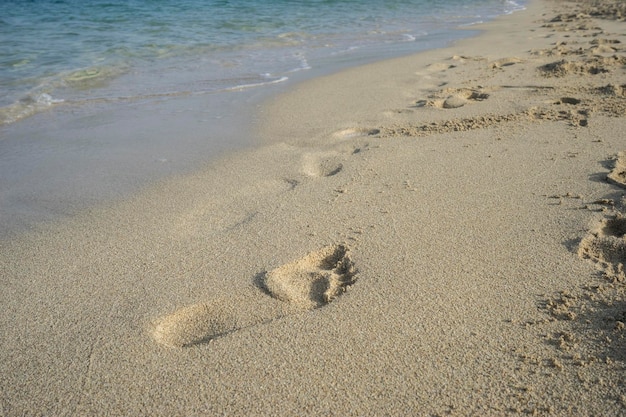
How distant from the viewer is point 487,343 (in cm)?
155

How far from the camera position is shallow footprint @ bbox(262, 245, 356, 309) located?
6.03 feet

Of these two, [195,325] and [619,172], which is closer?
[195,325]

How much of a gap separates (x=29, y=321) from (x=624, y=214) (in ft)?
7.71

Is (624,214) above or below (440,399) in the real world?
above

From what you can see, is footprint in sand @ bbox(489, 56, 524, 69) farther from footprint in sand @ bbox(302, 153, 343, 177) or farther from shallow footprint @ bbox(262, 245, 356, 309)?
shallow footprint @ bbox(262, 245, 356, 309)

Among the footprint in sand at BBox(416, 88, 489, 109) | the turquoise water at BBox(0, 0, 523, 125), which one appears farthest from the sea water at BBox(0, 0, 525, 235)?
the footprint in sand at BBox(416, 88, 489, 109)

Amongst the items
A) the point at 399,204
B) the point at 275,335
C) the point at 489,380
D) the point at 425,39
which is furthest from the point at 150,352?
the point at 425,39

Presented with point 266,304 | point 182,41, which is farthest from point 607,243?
point 182,41

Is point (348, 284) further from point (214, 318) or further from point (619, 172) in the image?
point (619, 172)

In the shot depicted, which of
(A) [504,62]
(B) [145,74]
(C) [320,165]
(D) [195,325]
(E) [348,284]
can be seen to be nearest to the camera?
(D) [195,325]

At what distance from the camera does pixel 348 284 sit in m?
1.88

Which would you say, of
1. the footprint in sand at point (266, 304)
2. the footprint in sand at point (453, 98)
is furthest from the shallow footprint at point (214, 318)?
the footprint in sand at point (453, 98)

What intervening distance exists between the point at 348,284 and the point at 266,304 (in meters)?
0.31

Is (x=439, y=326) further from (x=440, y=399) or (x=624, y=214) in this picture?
(x=624, y=214)
